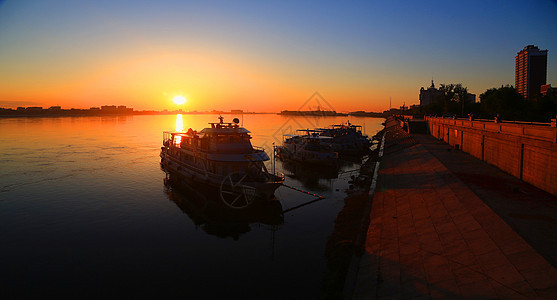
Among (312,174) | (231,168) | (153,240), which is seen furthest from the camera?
(312,174)

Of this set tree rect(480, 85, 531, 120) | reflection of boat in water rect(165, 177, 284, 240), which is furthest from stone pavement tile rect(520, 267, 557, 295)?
tree rect(480, 85, 531, 120)

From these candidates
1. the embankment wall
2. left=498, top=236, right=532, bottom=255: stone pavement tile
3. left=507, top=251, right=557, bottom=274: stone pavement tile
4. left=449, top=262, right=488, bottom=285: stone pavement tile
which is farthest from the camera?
the embankment wall

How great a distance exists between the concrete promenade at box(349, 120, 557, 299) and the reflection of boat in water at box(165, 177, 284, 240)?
9149 millimetres

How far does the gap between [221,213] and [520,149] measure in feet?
85.1

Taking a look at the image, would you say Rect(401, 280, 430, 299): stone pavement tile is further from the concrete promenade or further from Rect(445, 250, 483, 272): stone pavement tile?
Rect(445, 250, 483, 272): stone pavement tile

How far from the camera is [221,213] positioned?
2730 cm

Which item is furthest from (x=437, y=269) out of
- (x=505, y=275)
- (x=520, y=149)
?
(x=520, y=149)

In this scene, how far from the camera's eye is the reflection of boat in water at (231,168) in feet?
92.6

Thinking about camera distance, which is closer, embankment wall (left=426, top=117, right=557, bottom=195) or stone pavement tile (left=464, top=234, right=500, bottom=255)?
stone pavement tile (left=464, top=234, right=500, bottom=255)

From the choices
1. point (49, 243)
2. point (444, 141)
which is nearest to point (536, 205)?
point (49, 243)

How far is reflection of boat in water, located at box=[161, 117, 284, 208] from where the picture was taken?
28.2m

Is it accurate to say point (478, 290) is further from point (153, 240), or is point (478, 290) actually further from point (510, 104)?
point (510, 104)

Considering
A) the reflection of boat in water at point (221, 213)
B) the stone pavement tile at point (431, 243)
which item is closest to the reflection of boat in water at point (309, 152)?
the reflection of boat in water at point (221, 213)

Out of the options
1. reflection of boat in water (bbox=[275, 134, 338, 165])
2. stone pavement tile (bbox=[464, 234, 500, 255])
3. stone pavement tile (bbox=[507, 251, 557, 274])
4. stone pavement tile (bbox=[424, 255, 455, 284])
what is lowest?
stone pavement tile (bbox=[424, 255, 455, 284])
